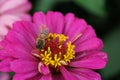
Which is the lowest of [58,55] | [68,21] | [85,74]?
[85,74]

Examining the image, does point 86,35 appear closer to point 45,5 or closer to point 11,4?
point 11,4


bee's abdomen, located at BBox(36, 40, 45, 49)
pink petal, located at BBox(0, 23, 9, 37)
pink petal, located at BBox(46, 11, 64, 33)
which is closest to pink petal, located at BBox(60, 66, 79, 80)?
bee's abdomen, located at BBox(36, 40, 45, 49)

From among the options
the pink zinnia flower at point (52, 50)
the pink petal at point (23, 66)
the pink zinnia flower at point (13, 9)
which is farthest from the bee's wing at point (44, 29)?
the pink zinnia flower at point (13, 9)

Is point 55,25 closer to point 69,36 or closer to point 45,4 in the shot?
point 69,36

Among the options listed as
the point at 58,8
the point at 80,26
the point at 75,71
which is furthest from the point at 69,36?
the point at 58,8

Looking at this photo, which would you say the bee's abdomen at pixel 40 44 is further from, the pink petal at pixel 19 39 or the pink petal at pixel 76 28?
the pink petal at pixel 76 28

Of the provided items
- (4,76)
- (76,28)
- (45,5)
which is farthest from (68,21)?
(45,5)
